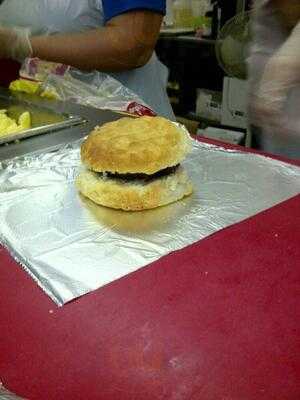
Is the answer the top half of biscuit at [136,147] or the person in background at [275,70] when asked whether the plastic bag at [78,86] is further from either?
the person in background at [275,70]

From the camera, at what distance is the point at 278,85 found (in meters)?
0.66

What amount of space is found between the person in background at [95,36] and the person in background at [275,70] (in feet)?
1.72

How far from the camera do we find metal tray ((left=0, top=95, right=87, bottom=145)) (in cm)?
107

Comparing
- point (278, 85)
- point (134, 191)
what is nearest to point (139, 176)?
point (134, 191)

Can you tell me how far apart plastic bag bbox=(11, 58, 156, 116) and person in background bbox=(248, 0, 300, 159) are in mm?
542

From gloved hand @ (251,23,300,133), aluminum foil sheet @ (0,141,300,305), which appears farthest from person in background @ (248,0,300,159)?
aluminum foil sheet @ (0,141,300,305)

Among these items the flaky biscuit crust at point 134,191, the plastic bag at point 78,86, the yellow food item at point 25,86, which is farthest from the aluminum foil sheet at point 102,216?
the yellow food item at point 25,86

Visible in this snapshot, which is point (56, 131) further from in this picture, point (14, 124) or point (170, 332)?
point (170, 332)

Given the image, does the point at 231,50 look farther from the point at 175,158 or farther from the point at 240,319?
the point at 240,319

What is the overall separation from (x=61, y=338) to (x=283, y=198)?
43cm

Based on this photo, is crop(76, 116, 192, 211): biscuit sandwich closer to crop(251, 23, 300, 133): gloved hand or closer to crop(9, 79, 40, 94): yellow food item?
crop(251, 23, 300, 133): gloved hand

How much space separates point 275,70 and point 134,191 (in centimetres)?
28

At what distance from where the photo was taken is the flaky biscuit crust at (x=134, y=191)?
2.66ft

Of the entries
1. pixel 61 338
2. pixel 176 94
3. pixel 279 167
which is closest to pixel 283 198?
pixel 279 167
